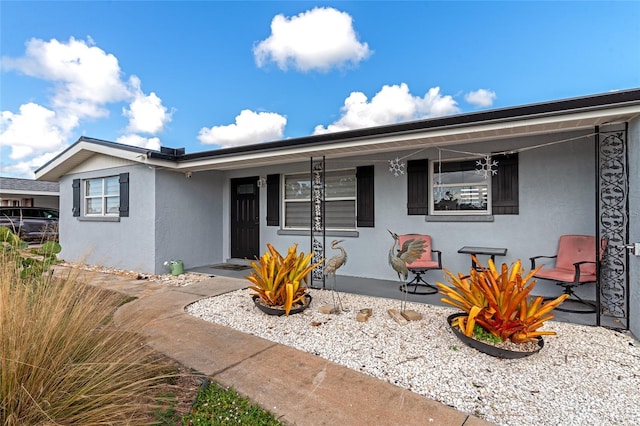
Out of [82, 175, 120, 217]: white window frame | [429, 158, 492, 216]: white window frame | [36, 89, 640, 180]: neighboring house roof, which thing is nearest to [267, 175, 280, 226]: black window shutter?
[36, 89, 640, 180]: neighboring house roof

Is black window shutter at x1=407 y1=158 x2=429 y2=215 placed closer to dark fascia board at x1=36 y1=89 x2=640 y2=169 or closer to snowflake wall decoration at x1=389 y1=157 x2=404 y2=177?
snowflake wall decoration at x1=389 y1=157 x2=404 y2=177

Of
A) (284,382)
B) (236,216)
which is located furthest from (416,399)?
(236,216)

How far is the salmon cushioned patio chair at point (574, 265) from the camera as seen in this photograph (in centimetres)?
396

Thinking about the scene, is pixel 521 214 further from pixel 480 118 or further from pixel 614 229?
pixel 480 118

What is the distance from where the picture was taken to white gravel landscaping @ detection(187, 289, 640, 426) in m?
2.12

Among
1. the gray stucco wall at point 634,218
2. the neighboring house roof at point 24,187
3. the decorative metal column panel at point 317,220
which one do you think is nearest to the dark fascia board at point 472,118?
the gray stucco wall at point 634,218

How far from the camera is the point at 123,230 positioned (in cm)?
735

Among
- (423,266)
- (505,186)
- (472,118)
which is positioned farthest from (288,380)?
(505,186)

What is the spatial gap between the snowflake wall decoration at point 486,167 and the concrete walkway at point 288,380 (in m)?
3.87

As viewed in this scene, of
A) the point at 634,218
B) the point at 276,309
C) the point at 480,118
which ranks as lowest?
the point at 276,309

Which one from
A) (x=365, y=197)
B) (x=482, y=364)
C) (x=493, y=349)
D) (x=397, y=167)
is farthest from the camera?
(x=365, y=197)

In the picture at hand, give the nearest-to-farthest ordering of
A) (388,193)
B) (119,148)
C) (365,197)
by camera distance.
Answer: (388,193) → (365,197) → (119,148)

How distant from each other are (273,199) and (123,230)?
12.0 ft

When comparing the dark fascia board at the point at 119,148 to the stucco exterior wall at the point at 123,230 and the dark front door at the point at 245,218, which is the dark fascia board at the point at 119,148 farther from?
the dark front door at the point at 245,218
